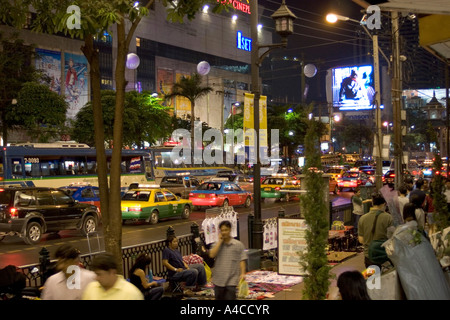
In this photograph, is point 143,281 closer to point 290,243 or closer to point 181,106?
point 290,243

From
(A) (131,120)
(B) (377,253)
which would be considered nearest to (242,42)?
(A) (131,120)

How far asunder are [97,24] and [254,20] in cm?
610

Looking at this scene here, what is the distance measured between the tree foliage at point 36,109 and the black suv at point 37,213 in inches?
817

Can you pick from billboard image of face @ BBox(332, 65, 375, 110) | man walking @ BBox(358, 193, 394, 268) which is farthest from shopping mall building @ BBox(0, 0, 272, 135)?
man walking @ BBox(358, 193, 394, 268)

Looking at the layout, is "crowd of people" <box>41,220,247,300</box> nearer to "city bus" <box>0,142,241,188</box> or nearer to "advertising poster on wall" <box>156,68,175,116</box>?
"city bus" <box>0,142,241,188</box>

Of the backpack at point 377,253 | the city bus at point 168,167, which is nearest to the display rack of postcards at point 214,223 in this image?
the backpack at point 377,253

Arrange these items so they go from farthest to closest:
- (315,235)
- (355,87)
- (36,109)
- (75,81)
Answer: (355,87), (75,81), (36,109), (315,235)

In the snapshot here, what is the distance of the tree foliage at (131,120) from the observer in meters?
44.1

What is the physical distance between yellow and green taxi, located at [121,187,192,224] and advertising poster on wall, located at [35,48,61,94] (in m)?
40.0

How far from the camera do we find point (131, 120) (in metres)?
44.7

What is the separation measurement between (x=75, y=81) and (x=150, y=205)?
1767 inches

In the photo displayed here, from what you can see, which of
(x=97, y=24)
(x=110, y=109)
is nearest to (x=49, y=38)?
(x=110, y=109)

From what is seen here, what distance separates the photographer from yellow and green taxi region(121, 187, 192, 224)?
2492cm
